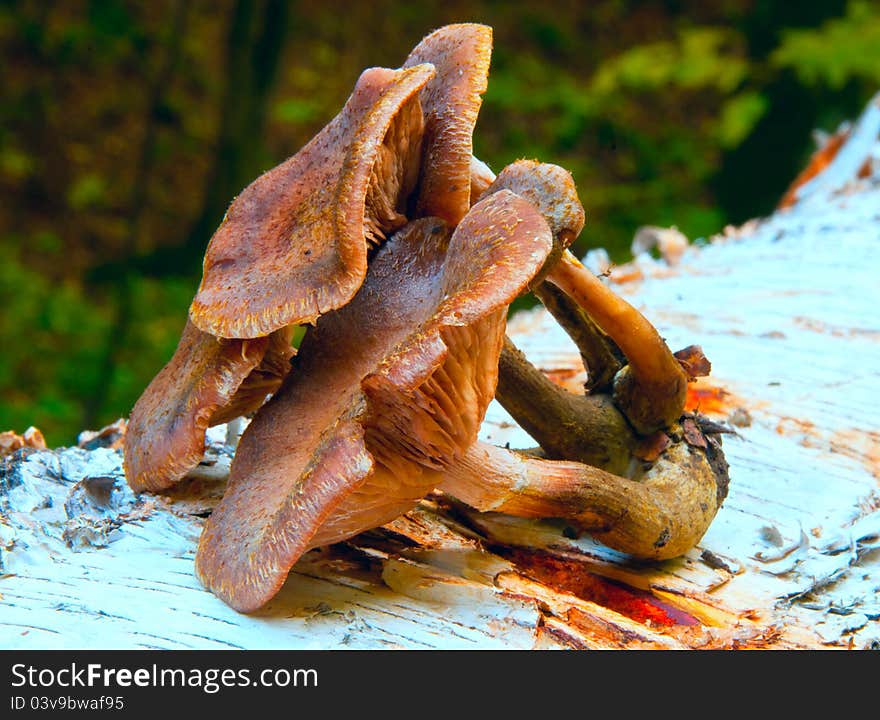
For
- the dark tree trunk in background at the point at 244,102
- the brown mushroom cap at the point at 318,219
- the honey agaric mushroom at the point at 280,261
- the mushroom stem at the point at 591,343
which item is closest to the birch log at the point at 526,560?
the honey agaric mushroom at the point at 280,261

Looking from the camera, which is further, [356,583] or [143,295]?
[143,295]

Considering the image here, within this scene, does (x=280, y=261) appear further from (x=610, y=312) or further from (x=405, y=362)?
(x=610, y=312)

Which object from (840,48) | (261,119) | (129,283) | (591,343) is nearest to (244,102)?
(261,119)

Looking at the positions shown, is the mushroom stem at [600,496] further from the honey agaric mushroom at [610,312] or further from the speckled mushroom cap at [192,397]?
the speckled mushroom cap at [192,397]

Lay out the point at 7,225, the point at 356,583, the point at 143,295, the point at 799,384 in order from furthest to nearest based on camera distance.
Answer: the point at 7,225
the point at 143,295
the point at 799,384
the point at 356,583

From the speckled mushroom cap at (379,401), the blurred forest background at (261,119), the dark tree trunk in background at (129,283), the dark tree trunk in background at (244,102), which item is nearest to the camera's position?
the speckled mushroom cap at (379,401)

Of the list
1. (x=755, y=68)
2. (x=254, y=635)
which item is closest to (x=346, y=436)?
(x=254, y=635)

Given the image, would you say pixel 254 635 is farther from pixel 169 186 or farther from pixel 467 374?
pixel 169 186

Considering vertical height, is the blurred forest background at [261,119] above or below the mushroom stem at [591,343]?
→ above
